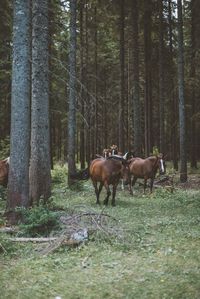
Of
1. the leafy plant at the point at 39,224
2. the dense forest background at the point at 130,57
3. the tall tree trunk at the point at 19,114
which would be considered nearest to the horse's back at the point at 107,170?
the dense forest background at the point at 130,57

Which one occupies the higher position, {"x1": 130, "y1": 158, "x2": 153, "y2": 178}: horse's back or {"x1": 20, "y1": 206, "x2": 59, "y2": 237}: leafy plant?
{"x1": 130, "y1": 158, "x2": 153, "y2": 178}: horse's back

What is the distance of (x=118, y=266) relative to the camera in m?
8.76

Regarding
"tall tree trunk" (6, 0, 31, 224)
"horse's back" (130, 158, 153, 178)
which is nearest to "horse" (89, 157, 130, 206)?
"horse's back" (130, 158, 153, 178)

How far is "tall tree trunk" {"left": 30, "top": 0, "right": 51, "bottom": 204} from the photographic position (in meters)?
15.3

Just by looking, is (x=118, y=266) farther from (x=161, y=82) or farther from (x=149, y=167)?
(x=161, y=82)

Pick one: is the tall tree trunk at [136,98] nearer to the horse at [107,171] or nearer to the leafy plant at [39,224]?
the horse at [107,171]

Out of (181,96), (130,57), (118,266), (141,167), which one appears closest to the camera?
(118,266)

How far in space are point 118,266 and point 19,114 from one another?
221 inches

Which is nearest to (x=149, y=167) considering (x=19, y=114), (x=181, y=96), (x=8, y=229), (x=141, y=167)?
(x=141, y=167)

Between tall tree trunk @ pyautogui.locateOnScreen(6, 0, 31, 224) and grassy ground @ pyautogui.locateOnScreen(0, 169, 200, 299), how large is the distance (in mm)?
2611

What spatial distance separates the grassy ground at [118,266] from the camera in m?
7.55

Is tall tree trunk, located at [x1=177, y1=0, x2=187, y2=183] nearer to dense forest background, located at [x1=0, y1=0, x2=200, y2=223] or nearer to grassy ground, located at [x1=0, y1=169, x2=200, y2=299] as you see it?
dense forest background, located at [x1=0, y1=0, x2=200, y2=223]

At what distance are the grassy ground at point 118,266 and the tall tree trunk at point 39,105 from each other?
365cm

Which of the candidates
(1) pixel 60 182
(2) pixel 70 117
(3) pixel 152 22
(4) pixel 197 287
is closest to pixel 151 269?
(4) pixel 197 287
